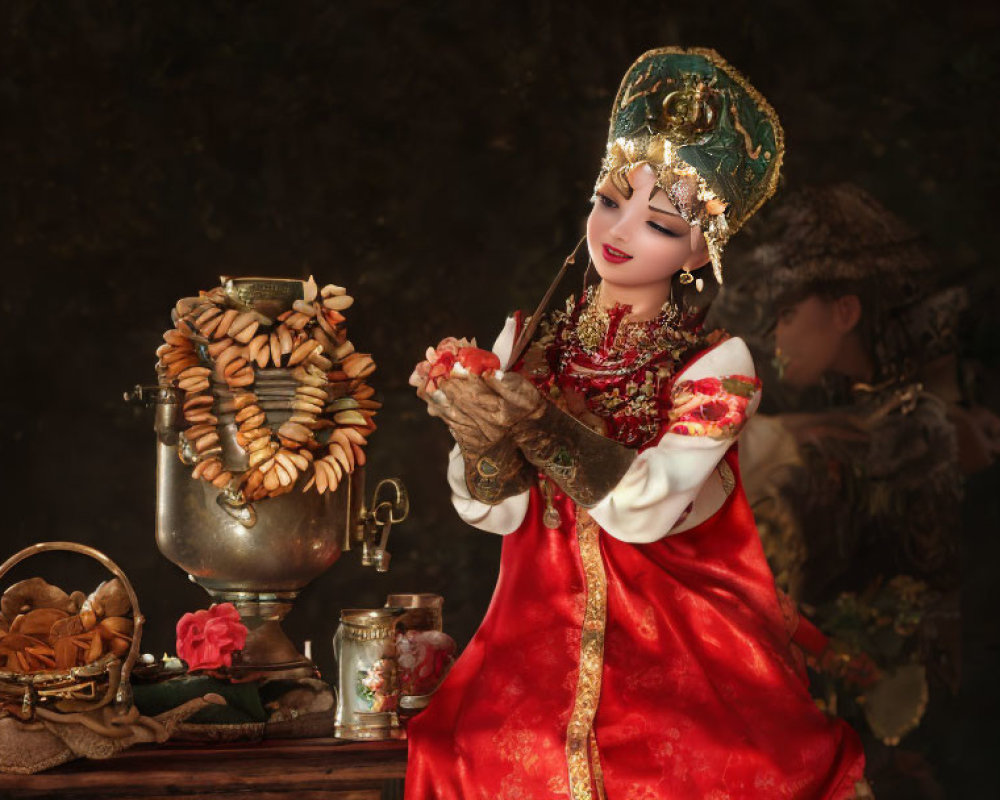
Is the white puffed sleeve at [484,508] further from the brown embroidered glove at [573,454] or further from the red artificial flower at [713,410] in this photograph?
the red artificial flower at [713,410]

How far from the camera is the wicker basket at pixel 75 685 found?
2.43m

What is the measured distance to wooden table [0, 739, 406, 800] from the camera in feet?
7.80

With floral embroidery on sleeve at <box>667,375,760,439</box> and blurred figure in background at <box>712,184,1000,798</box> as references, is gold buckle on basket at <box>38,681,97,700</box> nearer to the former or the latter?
floral embroidery on sleeve at <box>667,375,760,439</box>

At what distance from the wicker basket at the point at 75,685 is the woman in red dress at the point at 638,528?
55 cm

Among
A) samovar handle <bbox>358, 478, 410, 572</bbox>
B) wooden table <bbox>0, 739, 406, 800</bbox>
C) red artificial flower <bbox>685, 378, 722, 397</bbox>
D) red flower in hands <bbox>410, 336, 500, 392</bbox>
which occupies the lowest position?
A: wooden table <bbox>0, 739, 406, 800</bbox>

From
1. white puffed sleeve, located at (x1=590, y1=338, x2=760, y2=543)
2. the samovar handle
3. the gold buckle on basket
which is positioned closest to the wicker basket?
the gold buckle on basket

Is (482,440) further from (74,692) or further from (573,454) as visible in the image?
(74,692)

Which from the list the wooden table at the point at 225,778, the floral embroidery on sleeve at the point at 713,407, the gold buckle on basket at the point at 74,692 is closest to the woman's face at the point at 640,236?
the floral embroidery on sleeve at the point at 713,407

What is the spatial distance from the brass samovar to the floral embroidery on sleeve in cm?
72

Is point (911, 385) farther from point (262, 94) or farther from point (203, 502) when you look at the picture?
point (203, 502)

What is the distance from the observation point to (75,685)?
96.6 inches

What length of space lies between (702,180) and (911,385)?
211 cm

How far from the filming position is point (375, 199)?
4.17m

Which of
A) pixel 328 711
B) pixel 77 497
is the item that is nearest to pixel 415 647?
pixel 328 711
